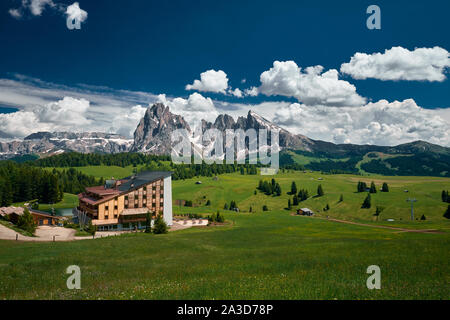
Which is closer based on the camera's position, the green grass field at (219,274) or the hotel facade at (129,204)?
the green grass field at (219,274)

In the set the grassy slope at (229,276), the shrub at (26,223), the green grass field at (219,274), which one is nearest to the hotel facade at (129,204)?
the shrub at (26,223)

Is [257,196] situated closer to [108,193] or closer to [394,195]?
[394,195]

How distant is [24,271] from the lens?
2288 cm

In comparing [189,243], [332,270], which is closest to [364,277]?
[332,270]

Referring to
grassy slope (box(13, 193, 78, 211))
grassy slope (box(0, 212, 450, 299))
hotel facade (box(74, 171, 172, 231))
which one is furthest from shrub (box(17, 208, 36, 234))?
grassy slope (box(13, 193, 78, 211))

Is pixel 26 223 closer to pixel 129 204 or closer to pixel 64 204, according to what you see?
pixel 129 204

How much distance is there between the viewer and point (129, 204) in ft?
281

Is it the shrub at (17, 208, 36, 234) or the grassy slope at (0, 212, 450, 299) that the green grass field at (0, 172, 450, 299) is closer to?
the grassy slope at (0, 212, 450, 299)

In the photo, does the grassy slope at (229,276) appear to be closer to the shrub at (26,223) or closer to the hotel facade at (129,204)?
the shrub at (26,223)

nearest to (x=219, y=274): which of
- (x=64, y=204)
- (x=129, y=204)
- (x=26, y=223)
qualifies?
(x=26, y=223)

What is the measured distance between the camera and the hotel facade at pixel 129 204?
265ft

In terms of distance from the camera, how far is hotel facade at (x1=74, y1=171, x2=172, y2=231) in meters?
80.6

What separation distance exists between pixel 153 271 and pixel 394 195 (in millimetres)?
191017
